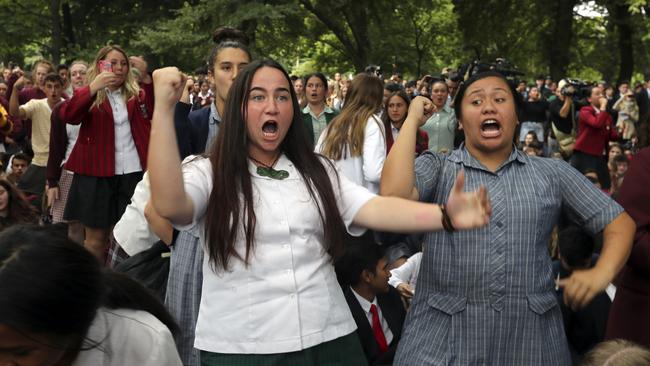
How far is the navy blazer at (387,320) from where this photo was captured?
209 inches

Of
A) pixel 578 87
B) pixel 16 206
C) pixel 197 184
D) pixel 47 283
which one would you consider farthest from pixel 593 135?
pixel 47 283

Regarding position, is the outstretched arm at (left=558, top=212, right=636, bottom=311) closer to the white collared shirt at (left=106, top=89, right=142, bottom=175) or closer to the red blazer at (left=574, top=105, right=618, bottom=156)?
the white collared shirt at (left=106, top=89, right=142, bottom=175)

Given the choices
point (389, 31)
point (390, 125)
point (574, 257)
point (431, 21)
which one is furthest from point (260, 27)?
point (574, 257)

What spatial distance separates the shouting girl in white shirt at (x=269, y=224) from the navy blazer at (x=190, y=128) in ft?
7.23

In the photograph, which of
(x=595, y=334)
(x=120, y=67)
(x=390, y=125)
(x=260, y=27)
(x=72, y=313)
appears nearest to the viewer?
(x=72, y=313)

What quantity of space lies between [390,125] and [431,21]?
105 feet

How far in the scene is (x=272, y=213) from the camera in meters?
2.91

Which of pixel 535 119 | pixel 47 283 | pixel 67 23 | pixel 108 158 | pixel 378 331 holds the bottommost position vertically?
pixel 535 119

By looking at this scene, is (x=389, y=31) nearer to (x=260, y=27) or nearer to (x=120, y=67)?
(x=260, y=27)

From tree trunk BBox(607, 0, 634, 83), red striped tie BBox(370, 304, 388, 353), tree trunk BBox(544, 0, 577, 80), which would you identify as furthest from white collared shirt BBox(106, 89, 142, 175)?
tree trunk BBox(607, 0, 634, 83)

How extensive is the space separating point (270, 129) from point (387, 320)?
112 inches

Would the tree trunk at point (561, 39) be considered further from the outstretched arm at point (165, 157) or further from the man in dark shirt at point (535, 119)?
the outstretched arm at point (165, 157)

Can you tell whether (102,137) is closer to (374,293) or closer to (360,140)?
(360,140)

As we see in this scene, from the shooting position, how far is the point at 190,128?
532 centimetres
